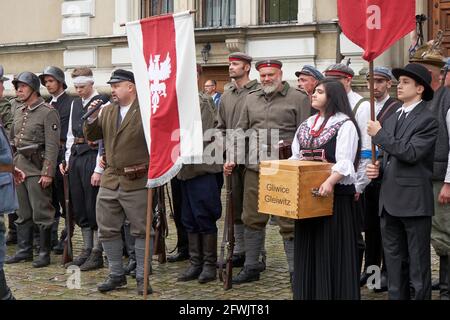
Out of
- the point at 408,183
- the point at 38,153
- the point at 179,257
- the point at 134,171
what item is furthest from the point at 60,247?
the point at 408,183

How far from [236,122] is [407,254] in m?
2.23

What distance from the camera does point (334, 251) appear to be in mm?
5160

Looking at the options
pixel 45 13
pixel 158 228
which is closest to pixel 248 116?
pixel 158 228

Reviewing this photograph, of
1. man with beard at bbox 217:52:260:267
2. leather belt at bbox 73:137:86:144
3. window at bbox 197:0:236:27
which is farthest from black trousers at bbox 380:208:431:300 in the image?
window at bbox 197:0:236:27

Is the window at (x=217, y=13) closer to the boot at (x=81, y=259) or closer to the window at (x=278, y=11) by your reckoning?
the window at (x=278, y=11)

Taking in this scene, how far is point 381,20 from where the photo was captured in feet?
17.3

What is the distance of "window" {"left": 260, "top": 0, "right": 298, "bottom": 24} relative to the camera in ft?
42.7

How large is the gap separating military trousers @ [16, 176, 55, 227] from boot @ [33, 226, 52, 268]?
2.4 inches

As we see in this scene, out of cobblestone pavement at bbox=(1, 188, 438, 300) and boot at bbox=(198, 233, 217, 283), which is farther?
boot at bbox=(198, 233, 217, 283)

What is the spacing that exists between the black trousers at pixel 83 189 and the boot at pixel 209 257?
1279mm

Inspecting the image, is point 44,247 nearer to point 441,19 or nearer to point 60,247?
point 60,247

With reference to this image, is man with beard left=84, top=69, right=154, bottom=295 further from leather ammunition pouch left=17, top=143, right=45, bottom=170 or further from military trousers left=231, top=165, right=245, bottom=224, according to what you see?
leather ammunition pouch left=17, top=143, right=45, bottom=170

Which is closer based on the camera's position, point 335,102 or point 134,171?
point 335,102
